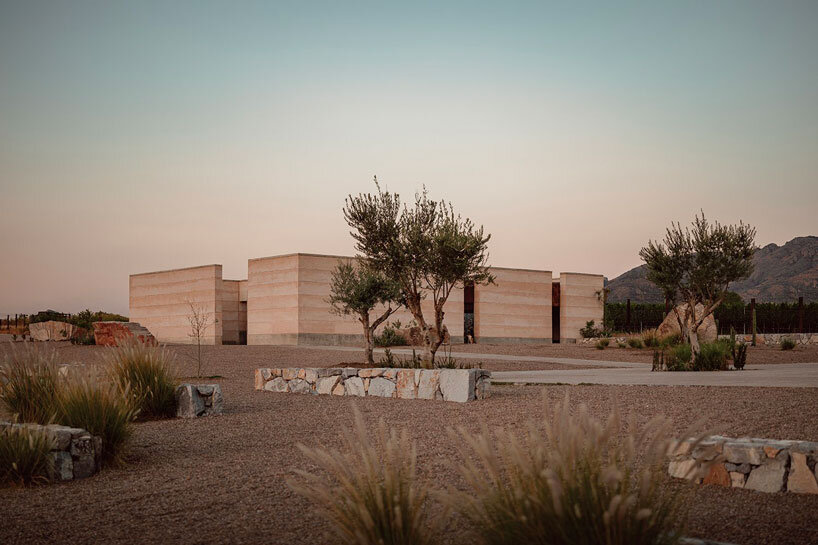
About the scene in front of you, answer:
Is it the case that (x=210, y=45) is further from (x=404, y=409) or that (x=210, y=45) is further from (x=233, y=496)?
(x=233, y=496)

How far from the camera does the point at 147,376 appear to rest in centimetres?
1081

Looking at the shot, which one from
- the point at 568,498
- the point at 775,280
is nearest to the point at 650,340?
the point at 568,498

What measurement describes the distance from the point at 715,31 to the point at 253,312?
25.6 metres

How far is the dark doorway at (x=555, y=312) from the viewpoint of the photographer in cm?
4409

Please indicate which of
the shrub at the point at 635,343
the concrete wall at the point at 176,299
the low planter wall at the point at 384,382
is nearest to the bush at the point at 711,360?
the low planter wall at the point at 384,382

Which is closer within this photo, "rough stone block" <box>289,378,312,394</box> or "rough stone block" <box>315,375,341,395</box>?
"rough stone block" <box>315,375,341,395</box>

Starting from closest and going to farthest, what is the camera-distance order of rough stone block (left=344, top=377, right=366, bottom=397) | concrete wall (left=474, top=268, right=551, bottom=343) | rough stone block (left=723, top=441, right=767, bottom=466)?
rough stone block (left=723, top=441, right=767, bottom=466), rough stone block (left=344, top=377, right=366, bottom=397), concrete wall (left=474, top=268, right=551, bottom=343)

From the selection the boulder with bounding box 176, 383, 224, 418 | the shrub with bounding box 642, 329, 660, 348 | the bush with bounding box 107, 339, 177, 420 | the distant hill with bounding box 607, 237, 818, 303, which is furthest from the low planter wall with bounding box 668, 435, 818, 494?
the distant hill with bounding box 607, 237, 818, 303

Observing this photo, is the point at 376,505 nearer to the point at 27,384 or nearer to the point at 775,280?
the point at 27,384

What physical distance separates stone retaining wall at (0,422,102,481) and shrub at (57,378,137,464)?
0.33 metres

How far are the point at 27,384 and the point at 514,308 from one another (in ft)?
113

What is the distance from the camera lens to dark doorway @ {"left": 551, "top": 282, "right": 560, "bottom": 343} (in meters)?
44.1

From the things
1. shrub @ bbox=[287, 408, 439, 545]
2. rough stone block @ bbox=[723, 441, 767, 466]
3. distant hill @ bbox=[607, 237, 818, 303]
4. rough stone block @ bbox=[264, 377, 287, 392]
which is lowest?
rough stone block @ bbox=[264, 377, 287, 392]

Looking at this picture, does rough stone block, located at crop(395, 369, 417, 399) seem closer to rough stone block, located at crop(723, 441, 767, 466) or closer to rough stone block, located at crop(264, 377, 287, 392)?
rough stone block, located at crop(264, 377, 287, 392)
